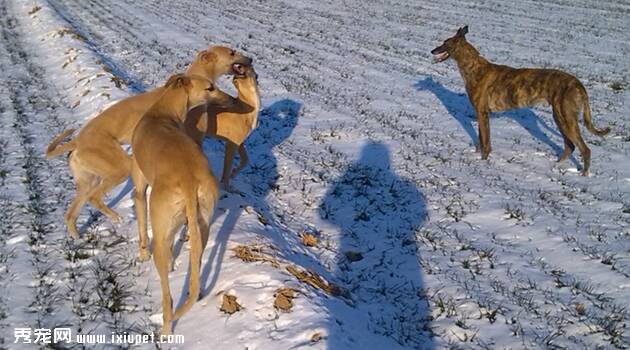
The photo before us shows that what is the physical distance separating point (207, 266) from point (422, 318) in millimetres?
2001

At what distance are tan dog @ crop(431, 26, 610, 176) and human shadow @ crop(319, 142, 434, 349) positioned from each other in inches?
91.3

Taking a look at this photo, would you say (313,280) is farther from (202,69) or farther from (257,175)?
(202,69)

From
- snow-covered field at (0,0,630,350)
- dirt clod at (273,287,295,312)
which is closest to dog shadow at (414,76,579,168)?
snow-covered field at (0,0,630,350)

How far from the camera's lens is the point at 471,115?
11.1m

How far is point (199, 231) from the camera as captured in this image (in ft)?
12.1

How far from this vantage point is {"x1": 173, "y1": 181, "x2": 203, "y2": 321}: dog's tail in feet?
11.9

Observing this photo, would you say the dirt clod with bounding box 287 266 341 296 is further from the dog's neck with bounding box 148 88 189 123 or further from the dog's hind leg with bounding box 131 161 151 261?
the dog's neck with bounding box 148 88 189 123

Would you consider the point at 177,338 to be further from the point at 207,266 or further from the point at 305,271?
the point at 305,271

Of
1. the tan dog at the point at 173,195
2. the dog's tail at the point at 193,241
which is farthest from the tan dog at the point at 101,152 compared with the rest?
the dog's tail at the point at 193,241

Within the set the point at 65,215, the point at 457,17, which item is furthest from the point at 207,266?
the point at 457,17

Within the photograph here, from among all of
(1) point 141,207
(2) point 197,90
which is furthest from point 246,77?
(1) point 141,207

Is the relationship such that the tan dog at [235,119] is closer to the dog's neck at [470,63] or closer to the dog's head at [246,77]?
the dog's head at [246,77]

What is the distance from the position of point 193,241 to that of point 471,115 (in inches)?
350

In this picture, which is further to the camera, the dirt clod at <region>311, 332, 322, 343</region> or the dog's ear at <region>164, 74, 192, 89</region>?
the dog's ear at <region>164, 74, 192, 89</region>
